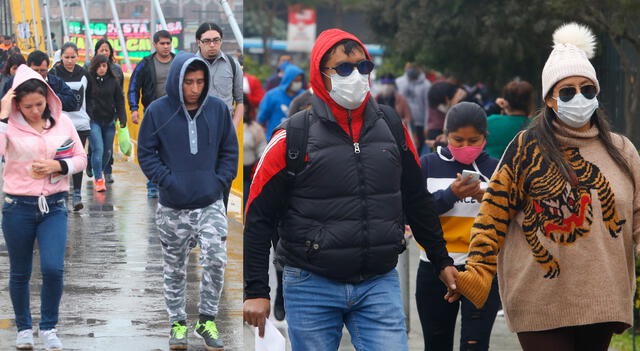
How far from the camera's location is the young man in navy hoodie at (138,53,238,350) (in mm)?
6898

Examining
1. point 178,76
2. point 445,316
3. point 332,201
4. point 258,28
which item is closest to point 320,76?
point 332,201

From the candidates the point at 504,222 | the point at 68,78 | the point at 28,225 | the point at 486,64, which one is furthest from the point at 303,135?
the point at 486,64

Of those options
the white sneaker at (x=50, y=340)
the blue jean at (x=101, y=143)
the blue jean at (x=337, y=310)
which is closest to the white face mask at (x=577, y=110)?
the blue jean at (x=337, y=310)

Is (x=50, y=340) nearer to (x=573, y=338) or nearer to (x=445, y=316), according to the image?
(x=445, y=316)

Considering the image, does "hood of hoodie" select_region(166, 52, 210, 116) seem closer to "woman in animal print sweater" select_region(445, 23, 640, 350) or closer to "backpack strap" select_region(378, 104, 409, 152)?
"backpack strap" select_region(378, 104, 409, 152)

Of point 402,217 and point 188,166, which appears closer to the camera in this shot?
point 402,217

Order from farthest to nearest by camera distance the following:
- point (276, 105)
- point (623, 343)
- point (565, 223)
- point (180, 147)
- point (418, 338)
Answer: point (276, 105), point (418, 338), point (623, 343), point (180, 147), point (565, 223)

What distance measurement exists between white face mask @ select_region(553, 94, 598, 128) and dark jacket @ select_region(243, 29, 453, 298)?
637 mm

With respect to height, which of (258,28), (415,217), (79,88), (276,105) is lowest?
(258,28)

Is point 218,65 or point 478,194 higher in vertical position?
point 218,65

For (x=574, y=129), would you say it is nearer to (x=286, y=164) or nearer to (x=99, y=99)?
(x=286, y=164)

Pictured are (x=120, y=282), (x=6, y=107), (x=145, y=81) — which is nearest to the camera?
(x=6, y=107)

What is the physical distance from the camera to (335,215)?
14.8ft

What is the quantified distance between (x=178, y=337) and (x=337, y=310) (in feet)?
8.87
